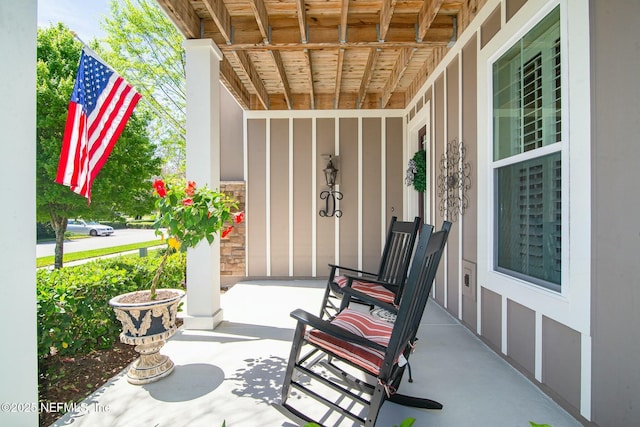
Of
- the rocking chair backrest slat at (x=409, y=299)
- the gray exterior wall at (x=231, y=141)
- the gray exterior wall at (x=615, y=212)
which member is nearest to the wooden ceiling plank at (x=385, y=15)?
the gray exterior wall at (x=615, y=212)

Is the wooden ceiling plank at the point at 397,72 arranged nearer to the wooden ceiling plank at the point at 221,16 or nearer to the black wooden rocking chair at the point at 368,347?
the wooden ceiling plank at the point at 221,16

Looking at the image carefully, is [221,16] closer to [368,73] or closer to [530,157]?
[368,73]

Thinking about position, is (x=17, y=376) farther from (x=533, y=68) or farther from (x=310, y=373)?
(x=533, y=68)

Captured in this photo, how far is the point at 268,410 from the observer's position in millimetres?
1848

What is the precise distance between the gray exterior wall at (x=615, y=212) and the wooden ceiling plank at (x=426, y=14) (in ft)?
5.22

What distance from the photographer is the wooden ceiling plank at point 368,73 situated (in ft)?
12.6

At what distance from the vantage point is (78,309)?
2.36 m

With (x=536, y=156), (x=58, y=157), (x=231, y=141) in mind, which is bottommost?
(x=536, y=156)

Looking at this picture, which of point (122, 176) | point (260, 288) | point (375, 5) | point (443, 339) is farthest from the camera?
point (122, 176)

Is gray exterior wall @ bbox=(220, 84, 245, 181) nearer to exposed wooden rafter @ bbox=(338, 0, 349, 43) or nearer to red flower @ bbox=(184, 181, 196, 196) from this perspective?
exposed wooden rafter @ bbox=(338, 0, 349, 43)

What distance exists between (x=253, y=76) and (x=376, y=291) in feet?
11.5

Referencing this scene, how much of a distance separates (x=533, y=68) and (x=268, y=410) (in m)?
2.76

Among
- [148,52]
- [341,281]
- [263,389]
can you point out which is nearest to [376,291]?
[341,281]

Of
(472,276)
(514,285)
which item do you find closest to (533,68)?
(514,285)
